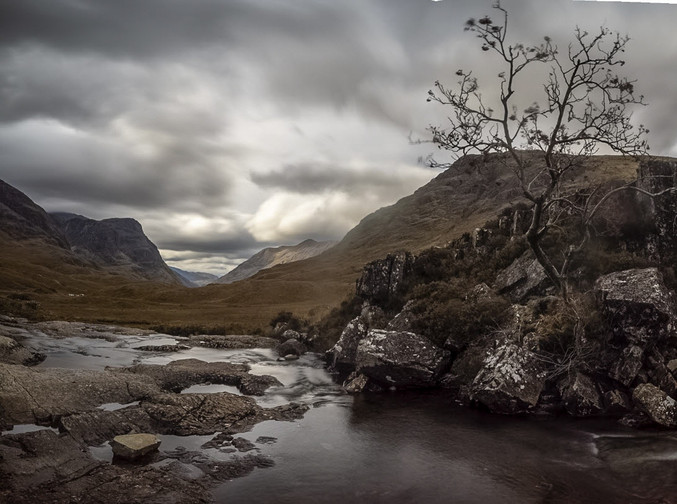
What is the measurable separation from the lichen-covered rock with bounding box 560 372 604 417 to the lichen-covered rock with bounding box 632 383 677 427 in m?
1.32

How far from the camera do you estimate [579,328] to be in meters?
18.8

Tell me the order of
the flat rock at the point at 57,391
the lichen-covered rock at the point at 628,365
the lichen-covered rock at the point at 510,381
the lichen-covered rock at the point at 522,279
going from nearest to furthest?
1. the flat rock at the point at 57,391
2. the lichen-covered rock at the point at 628,365
3. the lichen-covered rock at the point at 510,381
4. the lichen-covered rock at the point at 522,279

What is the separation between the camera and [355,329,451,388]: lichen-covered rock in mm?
21828

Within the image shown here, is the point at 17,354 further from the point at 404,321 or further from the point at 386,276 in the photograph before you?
the point at 386,276

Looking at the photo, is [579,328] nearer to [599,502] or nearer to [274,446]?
[599,502]

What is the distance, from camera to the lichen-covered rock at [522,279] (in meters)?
23.8

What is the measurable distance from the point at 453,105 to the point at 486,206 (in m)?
164

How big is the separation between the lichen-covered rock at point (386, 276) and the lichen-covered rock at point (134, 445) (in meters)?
20.5

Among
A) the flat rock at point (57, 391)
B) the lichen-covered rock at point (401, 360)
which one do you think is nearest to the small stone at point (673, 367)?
the lichen-covered rock at point (401, 360)

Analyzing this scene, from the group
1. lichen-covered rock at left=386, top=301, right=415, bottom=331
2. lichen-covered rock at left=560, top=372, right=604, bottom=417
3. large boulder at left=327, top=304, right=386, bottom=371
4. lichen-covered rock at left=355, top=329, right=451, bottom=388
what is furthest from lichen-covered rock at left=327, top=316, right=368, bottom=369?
lichen-covered rock at left=560, top=372, right=604, bottom=417

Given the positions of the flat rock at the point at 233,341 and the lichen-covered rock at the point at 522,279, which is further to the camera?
the flat rock at the point at 233,341

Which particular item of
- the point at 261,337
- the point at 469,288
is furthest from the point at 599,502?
the point at 261,337

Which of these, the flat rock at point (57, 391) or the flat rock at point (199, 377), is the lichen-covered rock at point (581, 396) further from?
the flat rock at point (57, 391)

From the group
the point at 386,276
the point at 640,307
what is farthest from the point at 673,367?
the point at 386,276
